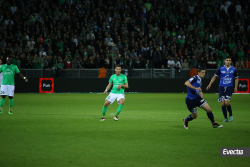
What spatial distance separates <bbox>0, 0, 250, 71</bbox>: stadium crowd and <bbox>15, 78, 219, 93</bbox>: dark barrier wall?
1244 mm

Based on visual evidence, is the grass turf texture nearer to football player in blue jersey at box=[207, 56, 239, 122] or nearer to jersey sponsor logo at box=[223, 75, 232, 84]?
football player in blue jersey at box=[207, 56, 239, 122]

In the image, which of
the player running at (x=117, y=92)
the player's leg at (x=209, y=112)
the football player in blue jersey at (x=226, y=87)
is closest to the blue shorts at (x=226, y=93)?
the football player in blue jersey at (x=226, y=87)

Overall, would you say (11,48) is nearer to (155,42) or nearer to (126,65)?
(126,65)

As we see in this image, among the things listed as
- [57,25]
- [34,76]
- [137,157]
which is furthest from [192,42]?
[137,157]

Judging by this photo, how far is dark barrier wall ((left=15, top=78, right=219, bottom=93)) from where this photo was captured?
95.0 ft

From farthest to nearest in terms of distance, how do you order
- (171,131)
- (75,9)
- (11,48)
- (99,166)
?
(75,9)
(11,48)
(171,131)
(99,166)

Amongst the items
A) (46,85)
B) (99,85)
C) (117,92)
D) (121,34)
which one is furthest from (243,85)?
(117,92)

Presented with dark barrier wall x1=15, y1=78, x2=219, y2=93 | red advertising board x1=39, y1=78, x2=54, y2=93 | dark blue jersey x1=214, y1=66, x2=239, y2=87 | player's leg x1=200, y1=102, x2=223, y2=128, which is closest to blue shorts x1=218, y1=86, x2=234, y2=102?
dark blue jersey x1=214, y1=66, x2=239, y2=87

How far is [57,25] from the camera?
2953cm

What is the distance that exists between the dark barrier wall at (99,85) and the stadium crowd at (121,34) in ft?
4.08

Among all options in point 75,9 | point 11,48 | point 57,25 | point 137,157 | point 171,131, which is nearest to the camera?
point 137,157

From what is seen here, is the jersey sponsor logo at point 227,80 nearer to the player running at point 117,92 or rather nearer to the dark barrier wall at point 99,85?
the player running at point 117,92

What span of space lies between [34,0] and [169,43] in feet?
37.5

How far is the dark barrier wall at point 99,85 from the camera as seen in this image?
95.0 ft
